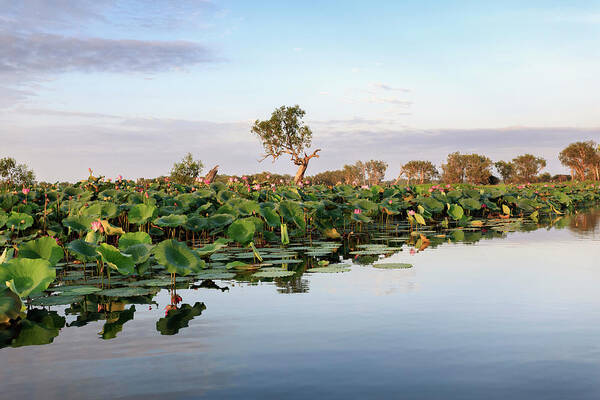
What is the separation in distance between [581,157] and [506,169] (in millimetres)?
16772

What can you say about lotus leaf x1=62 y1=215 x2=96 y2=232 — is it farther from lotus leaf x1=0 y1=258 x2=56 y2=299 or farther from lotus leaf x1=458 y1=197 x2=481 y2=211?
lotus leaf x1=458 y1=197 x2=481 y2=211

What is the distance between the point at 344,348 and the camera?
9.80 ft

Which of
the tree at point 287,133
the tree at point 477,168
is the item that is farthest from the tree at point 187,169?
the tree at point 477,168

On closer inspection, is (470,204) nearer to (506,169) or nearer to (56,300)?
(56,300)

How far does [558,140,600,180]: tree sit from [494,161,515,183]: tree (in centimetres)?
1234

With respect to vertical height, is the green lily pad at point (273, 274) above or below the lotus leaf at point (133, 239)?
below

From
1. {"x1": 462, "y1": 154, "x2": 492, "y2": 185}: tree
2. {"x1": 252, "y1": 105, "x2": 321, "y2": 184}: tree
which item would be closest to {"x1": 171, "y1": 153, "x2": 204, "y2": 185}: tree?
{"x1": 252, "y1": 105, "x2": 321, "y2": 184}: tree

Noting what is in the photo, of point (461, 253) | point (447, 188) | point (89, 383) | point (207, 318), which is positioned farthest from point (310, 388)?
point (447, 188)

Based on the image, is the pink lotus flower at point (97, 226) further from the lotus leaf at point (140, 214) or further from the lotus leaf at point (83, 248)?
the lotus leaf at point (140, 214)

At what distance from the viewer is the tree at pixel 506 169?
322 ft

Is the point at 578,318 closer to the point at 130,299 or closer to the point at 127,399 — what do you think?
the point at 127,399

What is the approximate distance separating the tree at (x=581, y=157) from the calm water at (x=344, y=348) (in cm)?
8874

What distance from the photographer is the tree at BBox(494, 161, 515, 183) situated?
322 feet

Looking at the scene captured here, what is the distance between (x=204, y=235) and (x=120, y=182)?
5.41 metres
